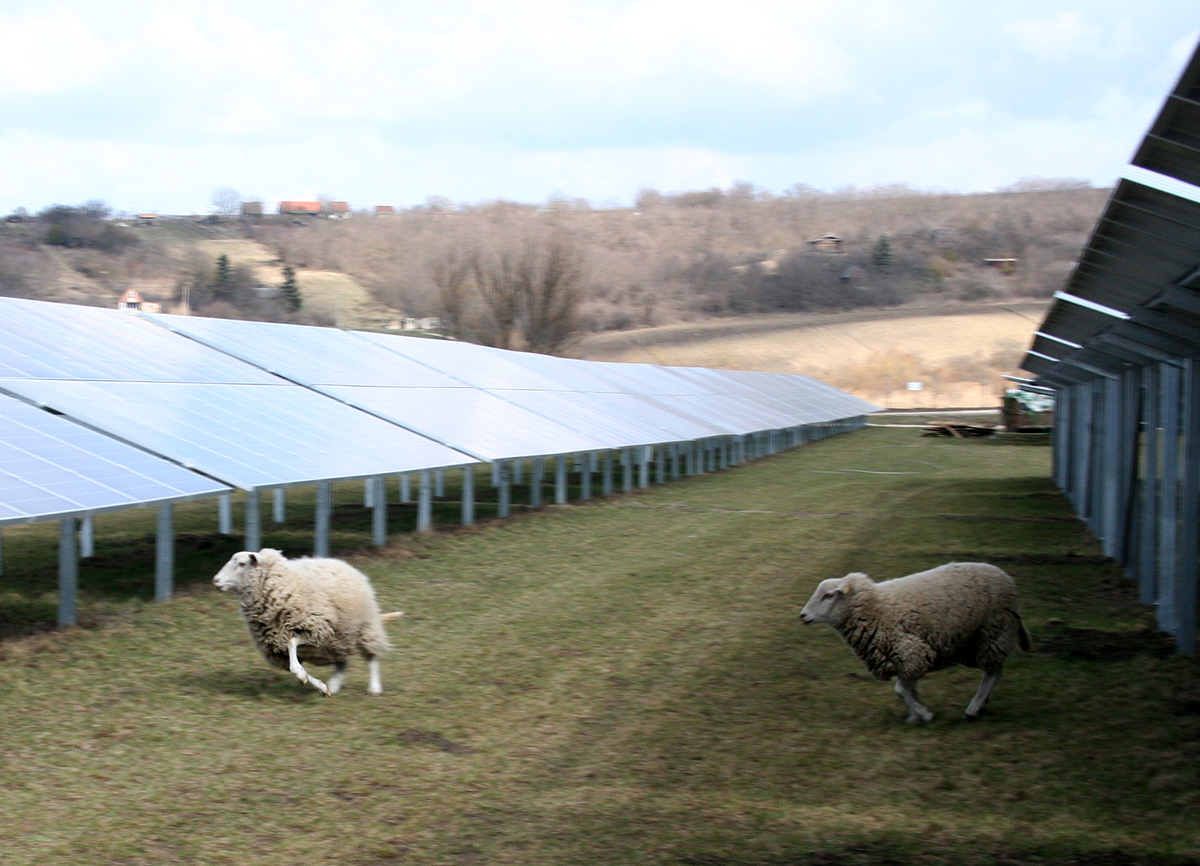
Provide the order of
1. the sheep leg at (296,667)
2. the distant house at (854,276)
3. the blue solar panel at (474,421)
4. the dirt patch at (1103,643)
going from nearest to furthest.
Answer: the sheep leg at (296,667) → the dirt patch at (1103,643) → the blue solar panel at (474,421) → the distant house at (854,276)

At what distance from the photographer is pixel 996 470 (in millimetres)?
31703

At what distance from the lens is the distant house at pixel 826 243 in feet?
499

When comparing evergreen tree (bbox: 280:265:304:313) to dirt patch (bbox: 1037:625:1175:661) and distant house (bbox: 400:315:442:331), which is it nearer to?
distant house (bbox: 400:315:442:331)

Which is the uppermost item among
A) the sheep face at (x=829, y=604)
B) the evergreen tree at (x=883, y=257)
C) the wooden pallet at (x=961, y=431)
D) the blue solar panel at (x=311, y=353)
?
the evergreen tree at (x=883, y=257)

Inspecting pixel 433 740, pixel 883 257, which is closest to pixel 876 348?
pixel 883 257

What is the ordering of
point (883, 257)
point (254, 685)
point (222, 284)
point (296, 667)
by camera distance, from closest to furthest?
point (296, 667)
point (254, 685)
point (222, 284)
point (883, 257)

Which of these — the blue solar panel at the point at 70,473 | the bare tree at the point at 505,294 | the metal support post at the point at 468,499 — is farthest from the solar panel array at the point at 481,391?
the bare tree at the point at 505,294

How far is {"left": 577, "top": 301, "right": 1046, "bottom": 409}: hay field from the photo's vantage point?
286 ft

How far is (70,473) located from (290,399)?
256 inches

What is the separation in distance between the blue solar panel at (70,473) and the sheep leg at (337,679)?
2.74m

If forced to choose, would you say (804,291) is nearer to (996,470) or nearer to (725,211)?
(725,211)

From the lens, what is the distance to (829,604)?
7.62m

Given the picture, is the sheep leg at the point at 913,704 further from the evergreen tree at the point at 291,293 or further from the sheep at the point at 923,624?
the evergreen tree at the point at 291,293

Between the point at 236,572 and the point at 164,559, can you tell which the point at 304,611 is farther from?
the point at 164,559
